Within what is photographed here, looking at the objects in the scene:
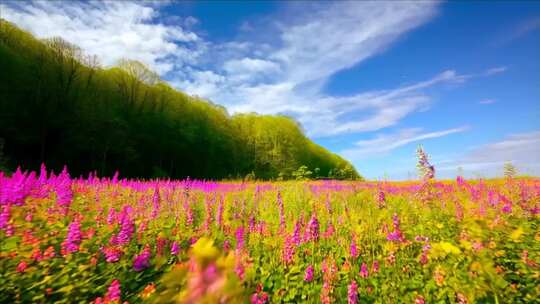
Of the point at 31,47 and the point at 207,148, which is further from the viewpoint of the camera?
the point at 207,148

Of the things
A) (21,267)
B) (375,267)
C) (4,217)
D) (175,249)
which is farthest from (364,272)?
(4,217)

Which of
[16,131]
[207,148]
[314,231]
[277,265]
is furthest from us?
[207,148]

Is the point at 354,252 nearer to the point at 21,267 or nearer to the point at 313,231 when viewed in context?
the point at 313,231

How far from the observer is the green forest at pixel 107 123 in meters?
18.8

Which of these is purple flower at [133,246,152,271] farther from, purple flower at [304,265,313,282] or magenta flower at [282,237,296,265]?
purple flower at [304,265,313,282]

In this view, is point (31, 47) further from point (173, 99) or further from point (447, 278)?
point (447, 278)

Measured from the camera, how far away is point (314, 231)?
376 cm

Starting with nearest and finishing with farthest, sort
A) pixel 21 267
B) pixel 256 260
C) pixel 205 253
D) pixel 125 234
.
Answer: pixel 205 253
pixel 21 267
pixel 125 234
pixel 256 260

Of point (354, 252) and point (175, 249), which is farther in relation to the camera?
point (354, 252)

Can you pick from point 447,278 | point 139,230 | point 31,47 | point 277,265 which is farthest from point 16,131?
point 447,278

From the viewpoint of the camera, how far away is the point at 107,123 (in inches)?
833

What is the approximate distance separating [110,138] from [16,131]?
516 centimetres

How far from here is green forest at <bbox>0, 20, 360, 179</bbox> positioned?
18750mm

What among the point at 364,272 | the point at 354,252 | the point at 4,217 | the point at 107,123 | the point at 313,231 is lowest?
the point at 364,272
